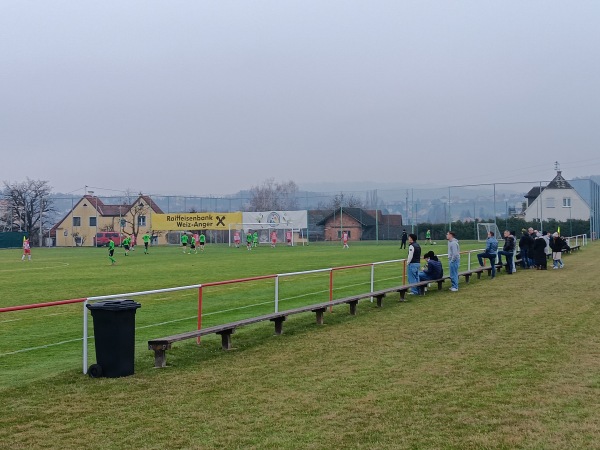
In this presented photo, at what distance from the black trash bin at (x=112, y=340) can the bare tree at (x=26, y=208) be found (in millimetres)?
90353

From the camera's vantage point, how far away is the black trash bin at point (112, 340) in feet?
29.1

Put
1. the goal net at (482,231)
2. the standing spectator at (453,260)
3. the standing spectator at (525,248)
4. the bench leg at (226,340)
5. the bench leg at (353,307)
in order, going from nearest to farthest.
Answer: the bench leg at (226,340), the bench leg at (353,307), the standing spectator at (453,260), the standing spectator at (525,248), the goal net at (482,231)

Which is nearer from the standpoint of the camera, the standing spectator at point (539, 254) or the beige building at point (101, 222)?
the standing spectator at point (539, 254)

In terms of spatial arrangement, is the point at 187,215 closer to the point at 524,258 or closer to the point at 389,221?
the point at 389,221

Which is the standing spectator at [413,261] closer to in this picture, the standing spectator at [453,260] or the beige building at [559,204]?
the standing spectator at [453,260]

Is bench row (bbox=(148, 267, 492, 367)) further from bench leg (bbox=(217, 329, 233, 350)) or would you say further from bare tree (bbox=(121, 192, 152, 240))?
bare tree (bbox=(121, 192, 152, 240))

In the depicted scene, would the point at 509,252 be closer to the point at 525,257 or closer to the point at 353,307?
the point at 525,257

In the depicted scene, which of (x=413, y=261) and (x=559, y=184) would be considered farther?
(x=559, y=184)

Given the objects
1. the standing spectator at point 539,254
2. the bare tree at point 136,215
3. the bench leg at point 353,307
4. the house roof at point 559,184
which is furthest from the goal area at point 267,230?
the bench leg at point 353,307

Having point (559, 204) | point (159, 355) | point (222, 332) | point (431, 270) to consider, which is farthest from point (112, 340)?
point (559, 204)

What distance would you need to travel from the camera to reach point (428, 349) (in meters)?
10.6

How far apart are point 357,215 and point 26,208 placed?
45915mm

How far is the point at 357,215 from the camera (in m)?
79.2

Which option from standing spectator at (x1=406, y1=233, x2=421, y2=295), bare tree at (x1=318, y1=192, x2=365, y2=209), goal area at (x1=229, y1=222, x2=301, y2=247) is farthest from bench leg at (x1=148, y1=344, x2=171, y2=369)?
bare tree at (x1=318, y1=192, x2=365, y2=209)
